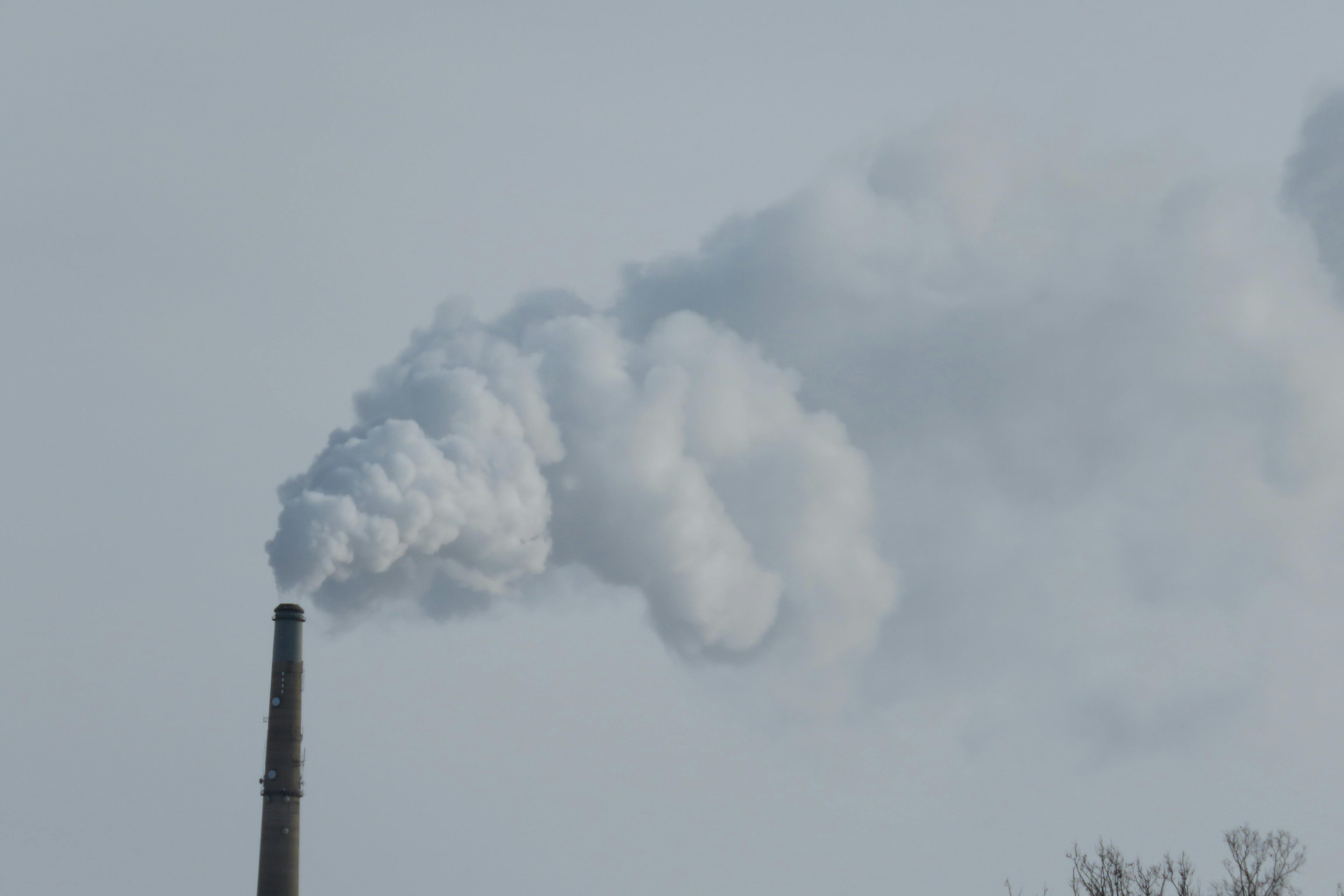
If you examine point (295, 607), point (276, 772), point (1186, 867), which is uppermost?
point (295, 607)

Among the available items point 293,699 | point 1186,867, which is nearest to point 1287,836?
point 1186,867

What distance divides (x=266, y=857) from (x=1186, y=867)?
31621 millimetres

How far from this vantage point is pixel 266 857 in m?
59.6

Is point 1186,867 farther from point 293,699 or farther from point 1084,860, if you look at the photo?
point 293,699

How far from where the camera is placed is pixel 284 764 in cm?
5997

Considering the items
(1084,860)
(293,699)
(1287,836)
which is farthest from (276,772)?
(1287,836)

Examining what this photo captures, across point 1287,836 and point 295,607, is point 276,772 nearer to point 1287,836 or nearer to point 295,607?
point 295,607

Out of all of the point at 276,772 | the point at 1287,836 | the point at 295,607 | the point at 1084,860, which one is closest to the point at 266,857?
the point at 276,772

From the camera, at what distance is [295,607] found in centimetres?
6006

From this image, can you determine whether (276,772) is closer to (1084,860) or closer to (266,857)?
(266,857)

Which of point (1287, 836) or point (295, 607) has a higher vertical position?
point (295, 607)

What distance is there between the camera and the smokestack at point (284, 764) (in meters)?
59.6

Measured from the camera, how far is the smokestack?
59.6 meters

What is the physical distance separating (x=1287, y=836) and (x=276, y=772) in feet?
115
